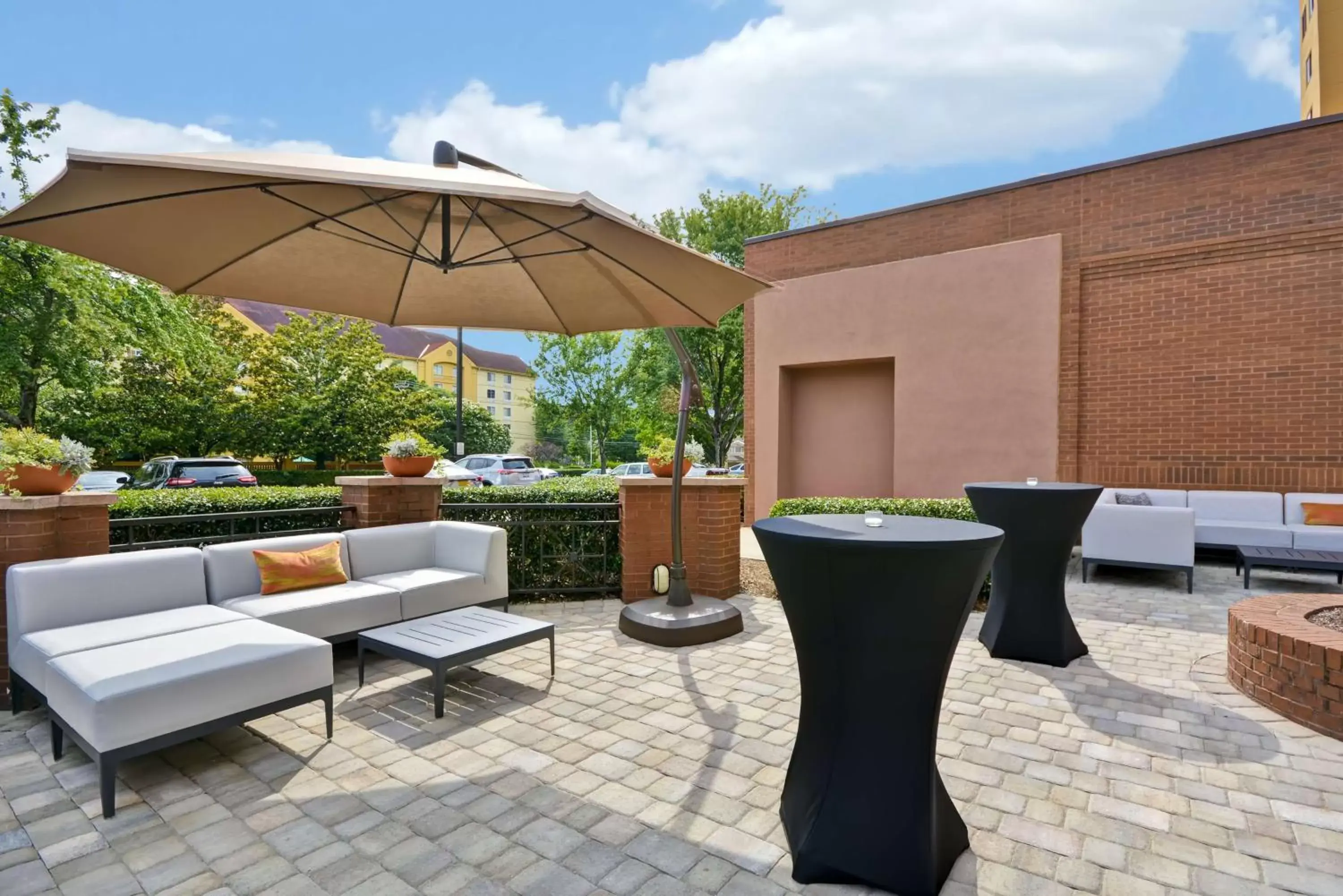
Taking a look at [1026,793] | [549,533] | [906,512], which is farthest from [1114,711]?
[549,533]

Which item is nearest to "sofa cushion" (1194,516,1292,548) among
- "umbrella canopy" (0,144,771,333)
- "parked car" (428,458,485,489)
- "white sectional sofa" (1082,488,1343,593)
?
"white sectional sofa" (1082,488,1343,593)

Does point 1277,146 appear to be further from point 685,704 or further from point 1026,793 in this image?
point 685,704

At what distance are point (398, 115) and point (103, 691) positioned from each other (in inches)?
256

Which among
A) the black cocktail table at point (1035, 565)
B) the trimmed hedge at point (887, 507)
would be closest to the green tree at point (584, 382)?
the trimmed hedge at point (887, 507)

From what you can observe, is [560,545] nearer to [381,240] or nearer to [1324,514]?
[381,240]

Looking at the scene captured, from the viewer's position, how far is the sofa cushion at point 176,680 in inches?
97.2

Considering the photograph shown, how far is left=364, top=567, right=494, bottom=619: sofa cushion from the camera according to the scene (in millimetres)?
4359

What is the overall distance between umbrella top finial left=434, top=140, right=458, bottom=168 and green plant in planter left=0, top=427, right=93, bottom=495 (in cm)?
258

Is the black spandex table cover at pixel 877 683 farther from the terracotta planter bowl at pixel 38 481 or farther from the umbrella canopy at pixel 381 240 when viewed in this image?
the terracotta planter bowl at pixel 38 481

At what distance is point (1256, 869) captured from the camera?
2088 millimetres

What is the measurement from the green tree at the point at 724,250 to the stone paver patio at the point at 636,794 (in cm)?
1359


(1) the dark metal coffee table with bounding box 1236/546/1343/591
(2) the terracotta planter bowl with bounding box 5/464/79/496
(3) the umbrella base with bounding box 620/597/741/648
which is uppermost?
(2) the terracotta planter bowl with bounding box 5/464/79/496

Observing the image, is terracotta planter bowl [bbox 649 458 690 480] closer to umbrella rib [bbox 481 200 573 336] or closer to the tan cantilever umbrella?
the tan cantilever umbrella

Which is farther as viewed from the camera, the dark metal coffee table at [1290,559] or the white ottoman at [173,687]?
the dark metal coffee table at [1290,559]
